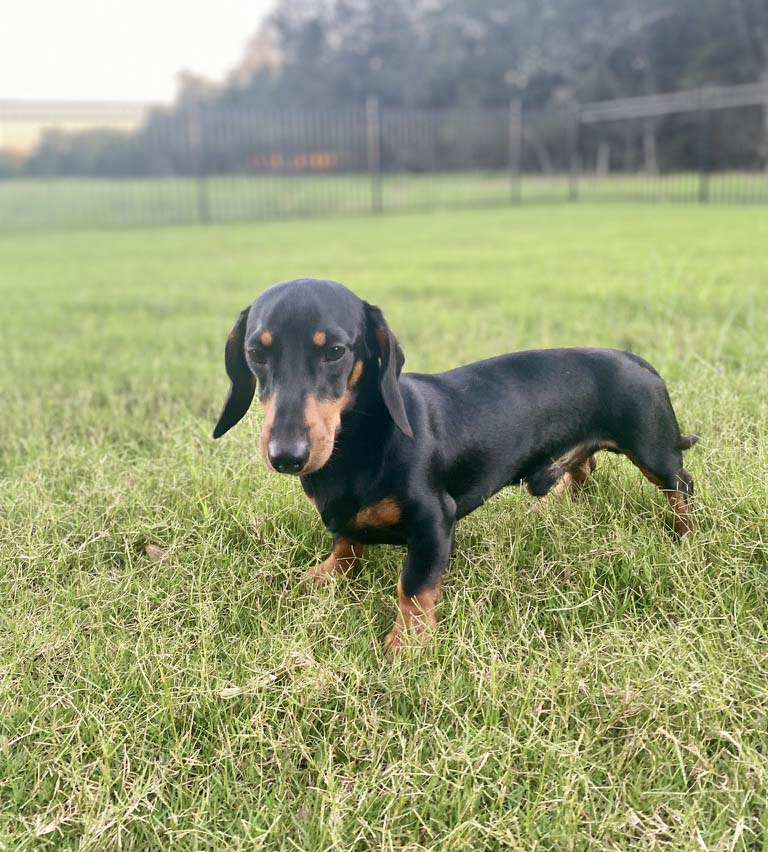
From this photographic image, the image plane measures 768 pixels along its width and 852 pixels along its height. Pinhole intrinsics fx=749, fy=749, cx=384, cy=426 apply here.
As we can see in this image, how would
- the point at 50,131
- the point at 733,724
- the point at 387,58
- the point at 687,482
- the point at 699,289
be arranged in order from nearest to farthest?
1. the point at 733,724
2. the point at 687,482
3. the point at 699,289
4. the point at 50,131
5. the point at 387,58

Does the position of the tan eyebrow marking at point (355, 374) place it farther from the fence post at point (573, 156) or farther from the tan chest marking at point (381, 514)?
the fence post at point (573, 156)

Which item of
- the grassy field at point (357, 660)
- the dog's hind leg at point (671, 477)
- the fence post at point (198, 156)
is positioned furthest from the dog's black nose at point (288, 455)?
the fence post at point (198, 156)

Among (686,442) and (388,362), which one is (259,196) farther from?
A: (388,362)

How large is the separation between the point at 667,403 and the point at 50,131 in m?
17.3

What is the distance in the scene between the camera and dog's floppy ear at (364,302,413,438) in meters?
1.86

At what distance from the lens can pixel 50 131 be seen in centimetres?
1620

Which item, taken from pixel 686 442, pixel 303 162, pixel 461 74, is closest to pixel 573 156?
pixel 303 162

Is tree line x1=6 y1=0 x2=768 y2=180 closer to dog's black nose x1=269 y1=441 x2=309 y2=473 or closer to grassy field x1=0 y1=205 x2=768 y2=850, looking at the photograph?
grassy field x1=0 y1=205 x2=768 y2=850

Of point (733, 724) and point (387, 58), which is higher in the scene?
point (387, 58)

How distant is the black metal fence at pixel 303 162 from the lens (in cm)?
1599

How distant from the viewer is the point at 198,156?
626 inches

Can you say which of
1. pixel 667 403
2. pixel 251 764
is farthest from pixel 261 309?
pixel 667 403

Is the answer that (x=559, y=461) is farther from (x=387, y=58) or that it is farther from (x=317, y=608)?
(x=387, y=58)

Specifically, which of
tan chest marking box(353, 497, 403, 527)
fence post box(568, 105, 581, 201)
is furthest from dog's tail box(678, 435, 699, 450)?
fence post box(568, 105, 581, 201)
